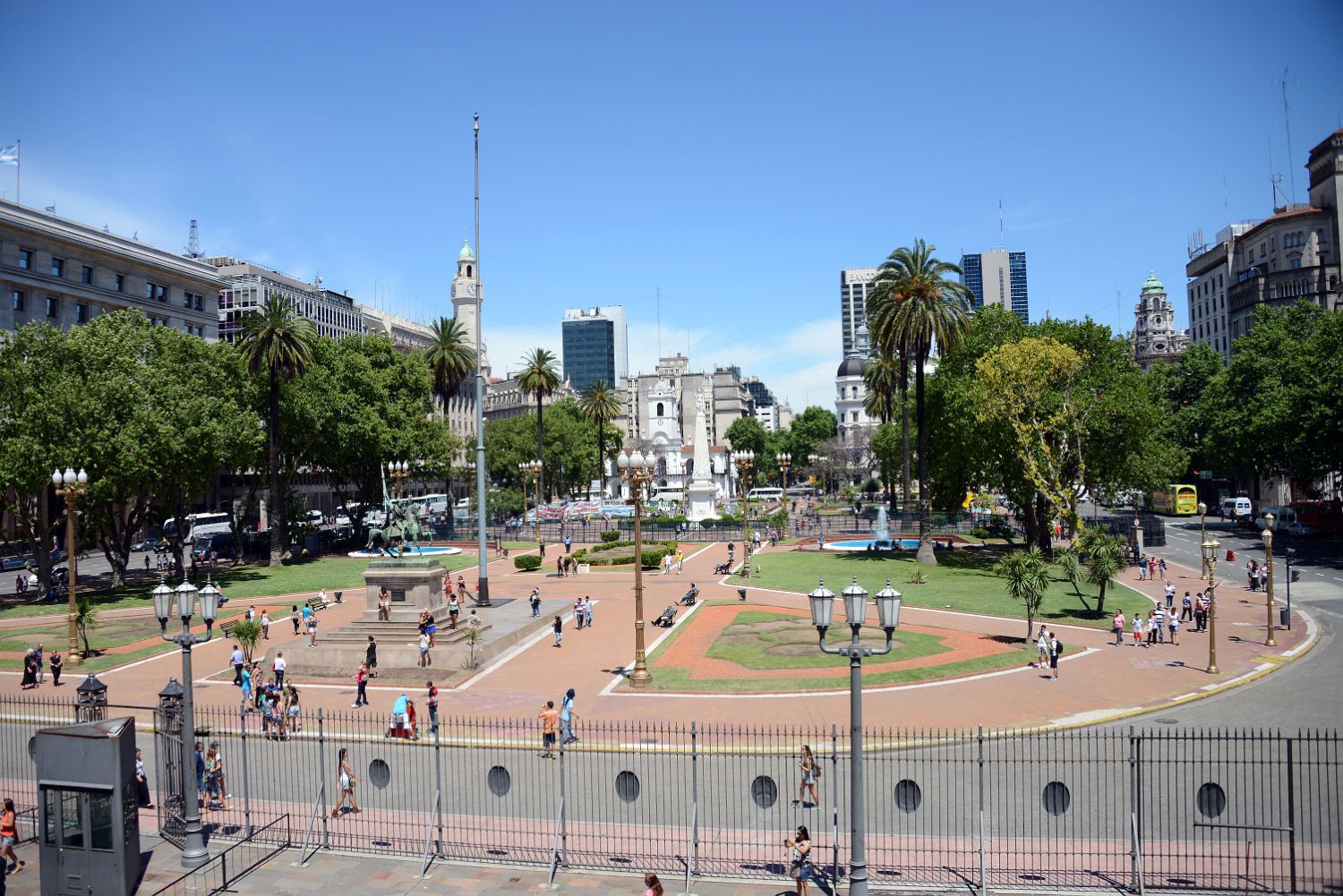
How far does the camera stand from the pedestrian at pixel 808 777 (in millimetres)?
15539

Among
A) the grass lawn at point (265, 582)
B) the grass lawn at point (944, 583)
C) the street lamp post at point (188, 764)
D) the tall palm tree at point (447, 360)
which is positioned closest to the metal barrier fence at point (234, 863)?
the street lamp post at point (188, 764)

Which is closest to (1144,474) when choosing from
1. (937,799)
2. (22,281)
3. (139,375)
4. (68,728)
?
(937,799)

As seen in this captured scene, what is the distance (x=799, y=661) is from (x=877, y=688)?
12.2ft

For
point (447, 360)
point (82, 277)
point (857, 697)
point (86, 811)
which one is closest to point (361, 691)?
point (86, 811)

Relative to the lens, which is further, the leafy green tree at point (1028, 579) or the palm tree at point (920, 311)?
the palm tree at point (920, 311)

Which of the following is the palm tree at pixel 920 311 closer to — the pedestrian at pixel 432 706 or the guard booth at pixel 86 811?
the pedestrian at pixel 432 706

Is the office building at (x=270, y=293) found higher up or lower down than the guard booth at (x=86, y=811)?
higher up

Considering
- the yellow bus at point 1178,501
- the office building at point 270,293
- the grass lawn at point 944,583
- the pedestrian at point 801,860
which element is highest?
the office building at point 270,293

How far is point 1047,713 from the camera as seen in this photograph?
2141cm

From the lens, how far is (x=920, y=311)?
49.2 meters

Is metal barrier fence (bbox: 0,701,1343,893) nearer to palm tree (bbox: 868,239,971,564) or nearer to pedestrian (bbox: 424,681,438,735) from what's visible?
pedestrian (bbox: 424,681,438,735)

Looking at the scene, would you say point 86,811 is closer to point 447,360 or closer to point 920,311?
point 920,311

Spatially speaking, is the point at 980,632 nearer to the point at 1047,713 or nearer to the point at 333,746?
the point at 1047,713

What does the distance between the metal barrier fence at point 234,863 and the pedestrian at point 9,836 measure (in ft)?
9.75
